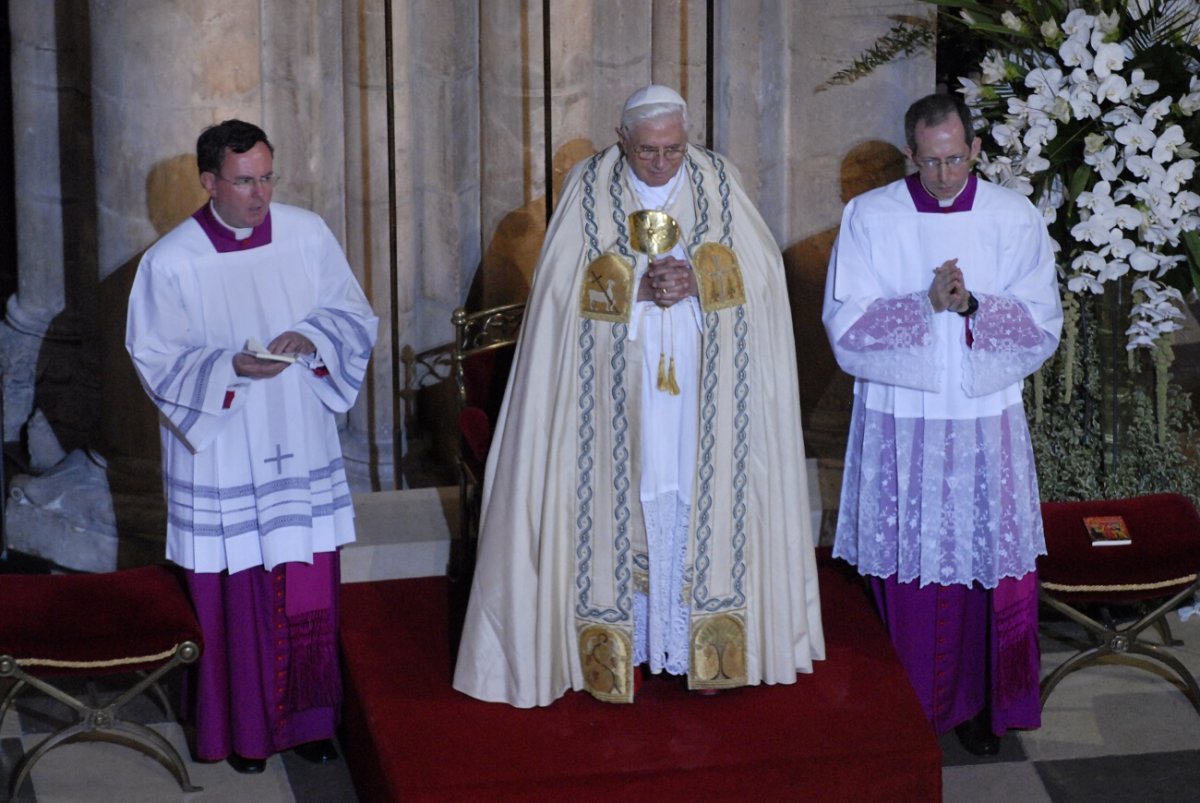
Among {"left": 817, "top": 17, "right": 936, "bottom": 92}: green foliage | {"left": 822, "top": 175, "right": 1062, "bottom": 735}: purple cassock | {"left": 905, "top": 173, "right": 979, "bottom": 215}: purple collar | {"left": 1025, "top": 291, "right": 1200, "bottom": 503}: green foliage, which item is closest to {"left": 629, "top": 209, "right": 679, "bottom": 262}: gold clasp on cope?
{"left": 822, "top": 175, "right": 1062, "bottom": 735}: purple cassock

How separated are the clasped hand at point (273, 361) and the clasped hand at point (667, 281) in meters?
0.99

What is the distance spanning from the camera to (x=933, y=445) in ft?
19.1

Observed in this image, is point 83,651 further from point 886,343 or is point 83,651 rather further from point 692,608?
point 886,343

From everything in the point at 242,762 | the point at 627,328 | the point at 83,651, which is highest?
the point at 627,328

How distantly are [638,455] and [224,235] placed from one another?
4.19ft

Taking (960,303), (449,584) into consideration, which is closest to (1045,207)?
(960,303)

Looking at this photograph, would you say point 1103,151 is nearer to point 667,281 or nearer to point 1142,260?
point 1142,260

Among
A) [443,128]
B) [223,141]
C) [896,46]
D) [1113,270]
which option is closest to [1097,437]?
[1113,270]

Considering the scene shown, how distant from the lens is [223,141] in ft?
18.0

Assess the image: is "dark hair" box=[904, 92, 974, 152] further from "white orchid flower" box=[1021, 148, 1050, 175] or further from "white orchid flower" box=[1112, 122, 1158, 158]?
"white orchid flower" box=[1112, 122, 1158, 158]

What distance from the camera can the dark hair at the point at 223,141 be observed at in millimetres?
5496

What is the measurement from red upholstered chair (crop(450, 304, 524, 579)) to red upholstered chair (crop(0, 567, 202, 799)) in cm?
99

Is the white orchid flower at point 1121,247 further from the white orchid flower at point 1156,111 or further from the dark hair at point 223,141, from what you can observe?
the dark hair at point 223,141

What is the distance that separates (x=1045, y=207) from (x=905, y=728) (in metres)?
1.82
